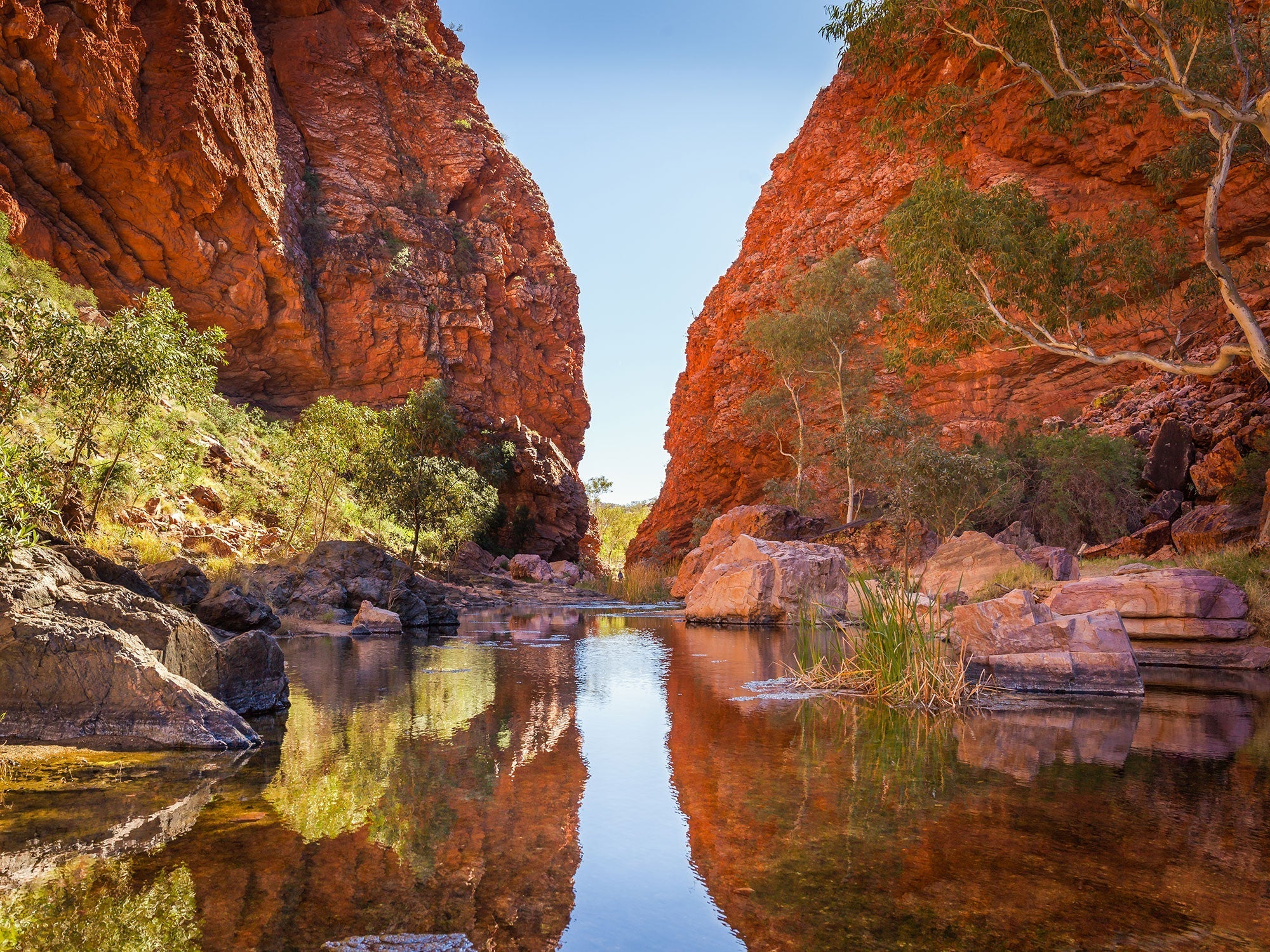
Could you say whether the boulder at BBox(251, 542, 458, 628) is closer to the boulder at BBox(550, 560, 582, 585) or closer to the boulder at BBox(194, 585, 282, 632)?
the boulder at BBox(194, 585, 282, 632)

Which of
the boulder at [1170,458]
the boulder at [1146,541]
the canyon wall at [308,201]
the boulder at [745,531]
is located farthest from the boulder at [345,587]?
the canyon wall at [308,201]

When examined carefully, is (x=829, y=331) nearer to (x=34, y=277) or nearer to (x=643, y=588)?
(x=643, y=588)

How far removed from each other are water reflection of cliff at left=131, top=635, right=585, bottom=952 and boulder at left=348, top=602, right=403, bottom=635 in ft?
25.5

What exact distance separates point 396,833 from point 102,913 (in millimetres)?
992

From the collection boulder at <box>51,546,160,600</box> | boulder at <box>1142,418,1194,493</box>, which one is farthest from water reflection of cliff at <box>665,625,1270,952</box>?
boulder at <box>1142,418,1194,493</box>

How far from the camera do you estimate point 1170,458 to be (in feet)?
65.4

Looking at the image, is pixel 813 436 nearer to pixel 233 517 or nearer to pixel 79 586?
pixel 233 517

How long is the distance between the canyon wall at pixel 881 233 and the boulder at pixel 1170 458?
810cm

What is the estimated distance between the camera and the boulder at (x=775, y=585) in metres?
15.0

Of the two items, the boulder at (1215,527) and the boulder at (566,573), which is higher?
the boulder at (1215,527)

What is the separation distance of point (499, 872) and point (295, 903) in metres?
0.64

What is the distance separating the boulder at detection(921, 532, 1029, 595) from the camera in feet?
44.7

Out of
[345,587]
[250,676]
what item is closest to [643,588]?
[345,587]

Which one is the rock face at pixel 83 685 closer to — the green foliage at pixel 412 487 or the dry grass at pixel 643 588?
the green foliage at pixel 412 487
